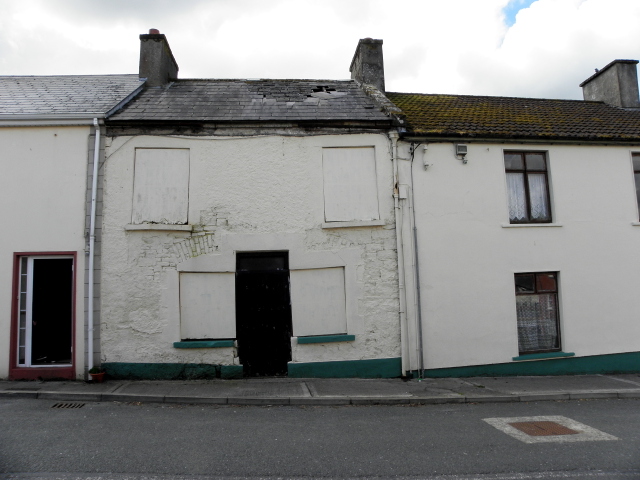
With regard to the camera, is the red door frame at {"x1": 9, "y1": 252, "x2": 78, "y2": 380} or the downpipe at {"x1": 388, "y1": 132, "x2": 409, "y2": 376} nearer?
the red door frame at {"x1": 9, "y1": 252, "x2": 78, "y2": 380}

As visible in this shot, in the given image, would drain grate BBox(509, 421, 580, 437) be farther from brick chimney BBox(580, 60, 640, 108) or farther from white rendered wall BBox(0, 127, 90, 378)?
brick chimney BBox(580, 60, 640, 108)

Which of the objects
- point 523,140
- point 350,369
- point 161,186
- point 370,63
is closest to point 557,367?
point 350,369

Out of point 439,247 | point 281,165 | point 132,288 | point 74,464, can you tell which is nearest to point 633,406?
point 439,247

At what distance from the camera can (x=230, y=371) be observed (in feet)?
29.8

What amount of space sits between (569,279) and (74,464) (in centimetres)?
1012

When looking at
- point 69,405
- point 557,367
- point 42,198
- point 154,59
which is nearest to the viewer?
point 69,405

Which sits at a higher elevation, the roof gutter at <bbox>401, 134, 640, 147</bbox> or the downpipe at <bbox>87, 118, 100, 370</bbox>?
the roof gutter at <bbox>401, 134, 640, 147</bbox>

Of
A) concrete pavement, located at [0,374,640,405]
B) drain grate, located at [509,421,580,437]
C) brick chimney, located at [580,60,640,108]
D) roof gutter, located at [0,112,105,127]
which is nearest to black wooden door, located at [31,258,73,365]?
concrete pavement, located at [0,374,640,405]

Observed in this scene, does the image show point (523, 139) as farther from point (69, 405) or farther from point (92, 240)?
point (69, 405)

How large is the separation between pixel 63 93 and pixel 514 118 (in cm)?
1124

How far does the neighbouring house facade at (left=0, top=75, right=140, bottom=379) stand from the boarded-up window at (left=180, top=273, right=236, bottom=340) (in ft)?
5.75

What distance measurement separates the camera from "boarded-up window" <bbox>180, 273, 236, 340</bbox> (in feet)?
30.1

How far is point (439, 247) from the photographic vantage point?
9750 millimetres

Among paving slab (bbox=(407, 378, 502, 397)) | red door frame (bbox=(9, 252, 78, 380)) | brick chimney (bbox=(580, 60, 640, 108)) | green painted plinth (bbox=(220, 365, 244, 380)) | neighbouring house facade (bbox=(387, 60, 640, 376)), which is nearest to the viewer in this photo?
paving slab (bbox=(407, 378, 502, 397))
